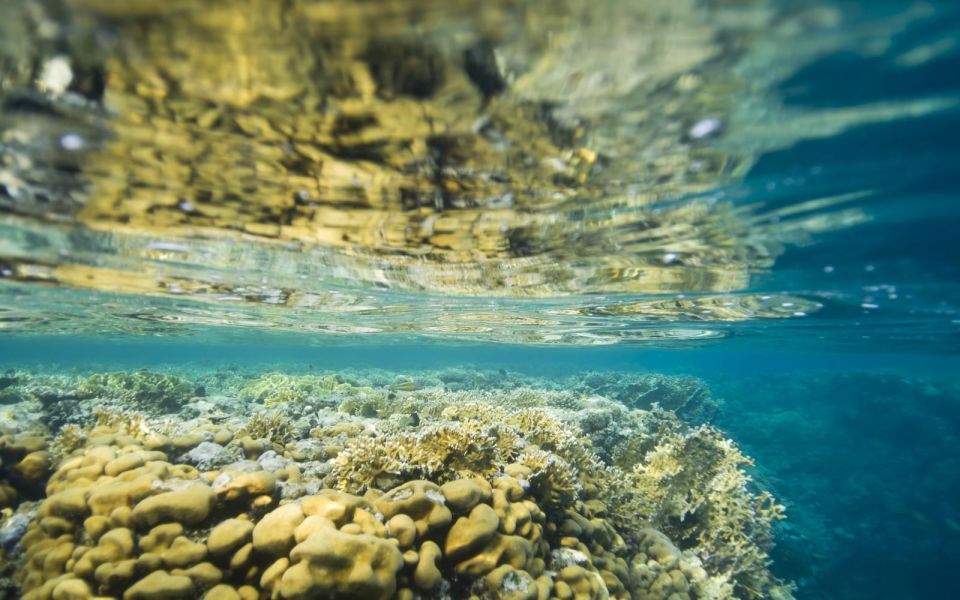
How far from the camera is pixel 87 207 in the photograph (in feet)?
26.0

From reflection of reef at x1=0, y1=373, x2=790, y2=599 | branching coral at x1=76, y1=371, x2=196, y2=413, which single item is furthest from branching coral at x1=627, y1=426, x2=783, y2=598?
branching coral at x1=76, y1=371, x2=196, y2=413

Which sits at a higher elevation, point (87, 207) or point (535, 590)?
point (87, 207)

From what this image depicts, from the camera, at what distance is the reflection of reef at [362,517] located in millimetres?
4164

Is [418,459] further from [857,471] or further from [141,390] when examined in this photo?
[857,471]

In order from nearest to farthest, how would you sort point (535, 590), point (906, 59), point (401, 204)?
point (906, 59) < point (535, 590) < point (401, 204)

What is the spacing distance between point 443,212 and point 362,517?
5257 millimetres

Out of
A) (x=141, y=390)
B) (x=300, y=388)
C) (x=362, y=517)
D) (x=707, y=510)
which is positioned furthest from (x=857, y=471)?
(x=141, y=390)

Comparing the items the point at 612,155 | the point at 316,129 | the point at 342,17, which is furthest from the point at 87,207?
the point at 612,155

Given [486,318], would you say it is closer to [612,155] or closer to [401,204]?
[401,204]

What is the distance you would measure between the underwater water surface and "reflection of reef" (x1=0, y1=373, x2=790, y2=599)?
0.12 feet

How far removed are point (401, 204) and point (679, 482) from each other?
9158 mm

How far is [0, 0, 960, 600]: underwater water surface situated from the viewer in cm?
399

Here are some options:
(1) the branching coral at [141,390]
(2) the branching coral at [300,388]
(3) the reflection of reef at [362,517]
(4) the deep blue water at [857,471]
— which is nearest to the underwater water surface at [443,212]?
(3) the reflection of reef at [362,517]

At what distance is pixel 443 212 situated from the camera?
7.92 meters
